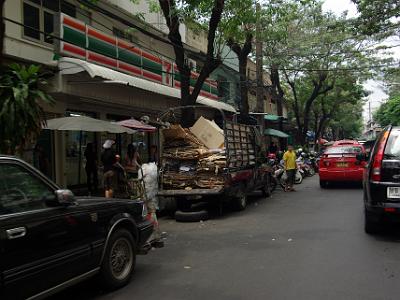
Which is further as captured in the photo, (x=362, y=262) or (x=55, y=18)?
(x=55, y=18)

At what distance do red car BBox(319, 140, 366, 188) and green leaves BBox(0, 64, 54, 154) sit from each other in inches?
440

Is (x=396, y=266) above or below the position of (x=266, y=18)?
below

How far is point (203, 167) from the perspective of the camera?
37.0 feet

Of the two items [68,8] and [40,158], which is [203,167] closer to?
[40,158]

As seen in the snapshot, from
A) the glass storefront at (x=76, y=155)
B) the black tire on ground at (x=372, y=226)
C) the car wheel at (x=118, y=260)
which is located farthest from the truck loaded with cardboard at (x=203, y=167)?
the glass storefront at (x=76, y=155)

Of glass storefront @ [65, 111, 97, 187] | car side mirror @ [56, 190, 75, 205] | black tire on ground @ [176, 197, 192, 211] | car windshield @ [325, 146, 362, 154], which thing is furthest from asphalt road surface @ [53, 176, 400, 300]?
glass storefront @ [65, 111, 97, 187]

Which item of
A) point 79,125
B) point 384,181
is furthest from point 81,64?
point 384,181

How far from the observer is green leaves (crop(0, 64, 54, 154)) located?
7434 millimetres

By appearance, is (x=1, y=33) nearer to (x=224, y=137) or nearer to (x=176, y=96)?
(x=224, y=137)

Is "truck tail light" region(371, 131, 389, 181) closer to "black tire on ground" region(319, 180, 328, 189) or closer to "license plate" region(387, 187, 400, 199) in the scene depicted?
"license plate" region(387, 187, 400, 199)

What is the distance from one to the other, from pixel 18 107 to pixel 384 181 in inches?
228

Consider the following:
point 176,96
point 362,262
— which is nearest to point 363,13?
point 176,96

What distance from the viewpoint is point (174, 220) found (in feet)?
36.3

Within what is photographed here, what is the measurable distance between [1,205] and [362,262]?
15.3ft
